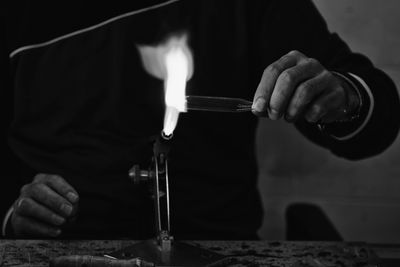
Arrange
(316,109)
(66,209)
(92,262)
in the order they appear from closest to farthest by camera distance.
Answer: (92,262) < (316,109) < (66,209)

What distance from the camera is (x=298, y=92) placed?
1.10 meters

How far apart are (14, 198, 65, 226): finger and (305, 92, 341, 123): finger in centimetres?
58

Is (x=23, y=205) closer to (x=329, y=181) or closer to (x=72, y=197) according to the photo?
(x=72, y=197)

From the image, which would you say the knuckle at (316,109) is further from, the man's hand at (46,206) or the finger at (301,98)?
the man's hand at (46,206)

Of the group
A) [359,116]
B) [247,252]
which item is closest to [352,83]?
[359,116]

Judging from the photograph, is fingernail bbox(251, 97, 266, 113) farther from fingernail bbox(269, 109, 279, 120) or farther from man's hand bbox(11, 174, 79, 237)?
man's hand bbox(11, 174, 79, 237)

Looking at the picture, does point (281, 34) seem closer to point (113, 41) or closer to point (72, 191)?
point (113, 41)

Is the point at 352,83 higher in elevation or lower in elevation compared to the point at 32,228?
higher

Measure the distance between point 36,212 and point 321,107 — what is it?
654 millimetres

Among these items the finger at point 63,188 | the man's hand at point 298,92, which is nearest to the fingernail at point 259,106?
the man's hand at point 298,92

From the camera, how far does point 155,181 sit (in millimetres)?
1150

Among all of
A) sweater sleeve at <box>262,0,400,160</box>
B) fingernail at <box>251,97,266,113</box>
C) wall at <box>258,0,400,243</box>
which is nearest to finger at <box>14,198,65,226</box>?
fingernail at <box>251,97,266,113</box>

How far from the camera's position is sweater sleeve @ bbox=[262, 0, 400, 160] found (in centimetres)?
134

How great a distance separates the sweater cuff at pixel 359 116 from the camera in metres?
1.32
